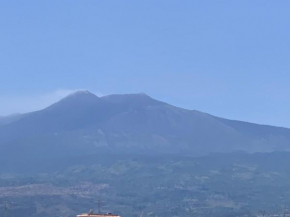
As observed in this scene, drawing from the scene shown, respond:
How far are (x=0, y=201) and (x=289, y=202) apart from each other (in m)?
58.3

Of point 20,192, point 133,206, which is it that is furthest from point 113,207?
point 20,192

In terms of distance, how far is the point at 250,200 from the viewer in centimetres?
19388

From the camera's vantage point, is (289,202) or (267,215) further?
(289,202)

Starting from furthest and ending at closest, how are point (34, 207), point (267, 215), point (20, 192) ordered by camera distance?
point (20, 192) → point (34, 207) → point (267, 215)

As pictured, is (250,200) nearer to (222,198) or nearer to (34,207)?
(222,198)

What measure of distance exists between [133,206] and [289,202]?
1287 inches

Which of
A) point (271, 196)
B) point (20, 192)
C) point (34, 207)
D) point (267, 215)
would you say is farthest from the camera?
point (271, 196)

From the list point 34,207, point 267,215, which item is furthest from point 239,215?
point 34,207

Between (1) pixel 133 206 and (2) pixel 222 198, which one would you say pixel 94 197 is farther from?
(2) pixel 222 198

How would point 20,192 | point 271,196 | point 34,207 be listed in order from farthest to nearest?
1. point 271,196
2. point 20,192
3. point 34,207

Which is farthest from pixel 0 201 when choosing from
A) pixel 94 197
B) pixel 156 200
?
pixel 156 200

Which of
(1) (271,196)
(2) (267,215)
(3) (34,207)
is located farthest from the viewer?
(1) (271,196)

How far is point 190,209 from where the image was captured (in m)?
179

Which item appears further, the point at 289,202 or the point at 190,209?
the point at 289,202
